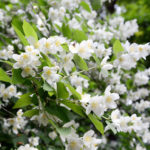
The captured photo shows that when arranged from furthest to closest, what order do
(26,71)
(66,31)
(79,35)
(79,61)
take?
(66,31), (79,35), (79,61), (26,71)

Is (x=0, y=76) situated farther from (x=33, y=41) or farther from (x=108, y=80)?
(x=108, y=80)

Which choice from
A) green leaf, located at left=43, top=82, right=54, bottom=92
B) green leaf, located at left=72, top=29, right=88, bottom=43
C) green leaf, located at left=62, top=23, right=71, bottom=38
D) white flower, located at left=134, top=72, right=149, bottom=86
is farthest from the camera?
white flower, located at left=134, top=72, right=149, bottom=86

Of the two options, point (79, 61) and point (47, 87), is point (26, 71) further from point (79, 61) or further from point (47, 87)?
point (79, 61)

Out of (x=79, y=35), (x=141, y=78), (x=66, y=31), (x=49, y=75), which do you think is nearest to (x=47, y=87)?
(x=49, y=75)

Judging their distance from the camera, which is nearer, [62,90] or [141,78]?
[62,90]

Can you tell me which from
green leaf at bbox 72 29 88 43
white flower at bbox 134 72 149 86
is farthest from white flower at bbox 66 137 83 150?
white flower at bbox 134 72 149 86

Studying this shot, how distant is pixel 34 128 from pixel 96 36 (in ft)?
3.32

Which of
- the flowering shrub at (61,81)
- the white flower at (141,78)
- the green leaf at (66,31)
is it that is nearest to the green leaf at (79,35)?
the flowering shrub at (61,81)

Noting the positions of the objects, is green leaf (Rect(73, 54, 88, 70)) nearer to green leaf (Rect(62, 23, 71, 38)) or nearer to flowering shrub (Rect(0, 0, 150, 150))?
flowering shrub (Rect(0, 0, 150, 150))

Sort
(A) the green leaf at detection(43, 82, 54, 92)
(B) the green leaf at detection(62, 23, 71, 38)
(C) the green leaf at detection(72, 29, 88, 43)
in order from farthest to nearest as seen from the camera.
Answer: (B) the green leaf at detection(62, 23, 71, 38) < (C) the green leaf at detection(72, 29, 88, 43) < (A) the green leaf at detection(43, 82, 54, 92)

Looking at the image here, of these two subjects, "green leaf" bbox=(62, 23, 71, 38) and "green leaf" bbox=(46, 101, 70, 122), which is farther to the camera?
"green leaf" bbox=(62, 23, 71, 38)

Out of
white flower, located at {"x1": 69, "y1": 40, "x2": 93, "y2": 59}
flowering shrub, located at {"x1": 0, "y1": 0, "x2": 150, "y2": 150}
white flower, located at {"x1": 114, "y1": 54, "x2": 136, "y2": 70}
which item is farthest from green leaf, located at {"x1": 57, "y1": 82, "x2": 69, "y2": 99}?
white flower, located at {"x1": 114, "y1": 54, "x2": 136, "y2": 70}

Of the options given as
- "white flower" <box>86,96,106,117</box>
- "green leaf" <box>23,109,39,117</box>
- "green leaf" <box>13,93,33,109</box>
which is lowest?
"white flower" <box>86,96,106,117</box>

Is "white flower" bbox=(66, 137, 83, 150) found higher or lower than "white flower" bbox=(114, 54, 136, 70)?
lower
